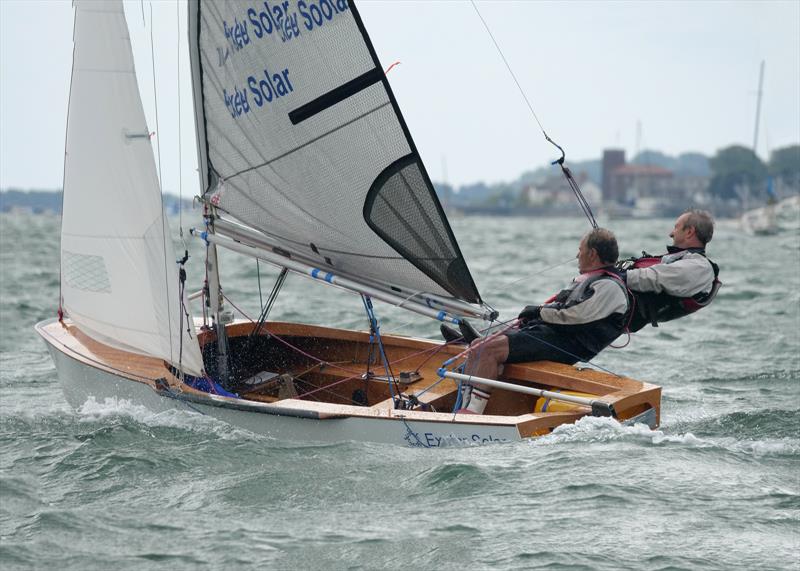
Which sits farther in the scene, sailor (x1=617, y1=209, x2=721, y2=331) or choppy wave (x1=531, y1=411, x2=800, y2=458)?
sailor (x1=617, y1=209, x2=721, y2=331)

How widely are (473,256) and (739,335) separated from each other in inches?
522

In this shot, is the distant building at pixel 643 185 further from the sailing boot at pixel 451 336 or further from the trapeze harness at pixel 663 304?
the trapeze harness at pixel 663 304

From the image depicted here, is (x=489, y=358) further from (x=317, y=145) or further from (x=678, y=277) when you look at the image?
(x=317, y=145)

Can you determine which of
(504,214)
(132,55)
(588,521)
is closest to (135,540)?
(588,521)

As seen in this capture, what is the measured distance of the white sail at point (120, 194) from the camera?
584cm

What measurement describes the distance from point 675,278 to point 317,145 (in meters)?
1.96

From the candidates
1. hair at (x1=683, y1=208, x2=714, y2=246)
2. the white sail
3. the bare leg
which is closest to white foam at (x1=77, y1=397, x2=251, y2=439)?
the white sail

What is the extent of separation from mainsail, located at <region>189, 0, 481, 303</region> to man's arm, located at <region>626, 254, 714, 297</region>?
0.88 m

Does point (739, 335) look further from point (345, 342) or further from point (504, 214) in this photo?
point (504, 214)

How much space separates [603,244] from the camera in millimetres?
5559

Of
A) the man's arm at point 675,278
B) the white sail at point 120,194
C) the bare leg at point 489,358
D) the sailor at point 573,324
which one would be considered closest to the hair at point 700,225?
the man's arm at point 675,278

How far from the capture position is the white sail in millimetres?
5840

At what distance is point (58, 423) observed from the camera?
20.0 feet

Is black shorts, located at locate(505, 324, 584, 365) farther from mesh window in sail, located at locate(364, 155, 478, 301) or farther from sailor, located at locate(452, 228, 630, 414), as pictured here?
mesh window in sail, located at locate(364, 155, 478, 301)
